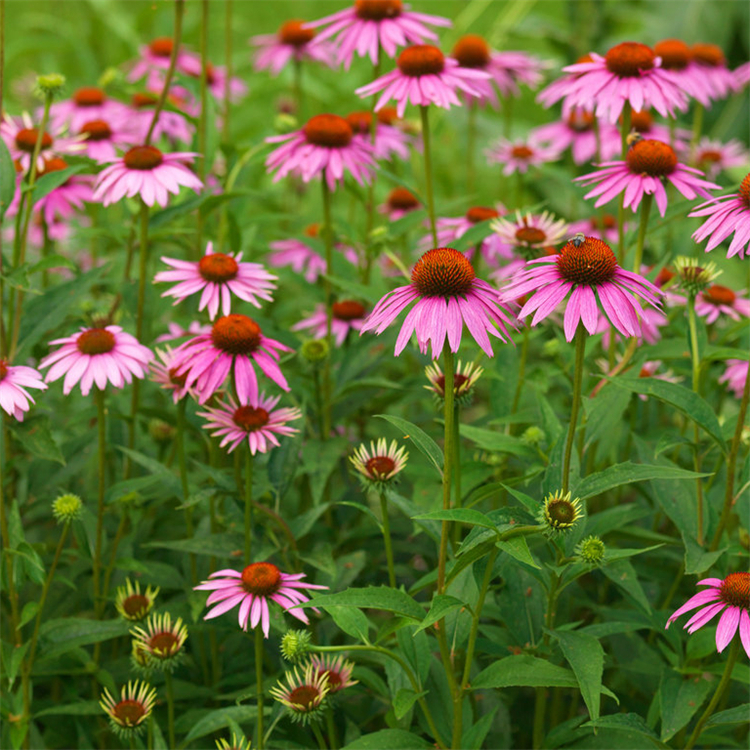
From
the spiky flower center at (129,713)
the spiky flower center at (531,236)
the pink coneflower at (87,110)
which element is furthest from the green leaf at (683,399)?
the pink coneflower at (87,110)

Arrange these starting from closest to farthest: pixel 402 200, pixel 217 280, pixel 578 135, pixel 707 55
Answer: pixel 217 280 < pixel 707 55 < pixel 402 200 < pixel 578 135

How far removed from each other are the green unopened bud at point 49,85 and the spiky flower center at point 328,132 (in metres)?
0.42

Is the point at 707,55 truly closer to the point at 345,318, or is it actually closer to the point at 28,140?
the point at 345,318

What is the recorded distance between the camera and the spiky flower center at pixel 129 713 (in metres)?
1.22

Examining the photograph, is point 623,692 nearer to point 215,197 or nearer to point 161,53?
point 215,197

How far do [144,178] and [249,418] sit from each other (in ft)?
1.59

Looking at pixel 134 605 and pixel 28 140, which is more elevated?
pixel 28 140

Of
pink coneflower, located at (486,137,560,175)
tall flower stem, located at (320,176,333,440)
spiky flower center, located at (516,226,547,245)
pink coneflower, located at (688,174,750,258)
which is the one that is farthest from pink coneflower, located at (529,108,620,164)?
pink coneflower, located at (688,174,750,258)

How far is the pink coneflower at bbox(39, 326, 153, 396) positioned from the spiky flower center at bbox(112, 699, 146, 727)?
1.40 feet

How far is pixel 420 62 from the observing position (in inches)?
62.5

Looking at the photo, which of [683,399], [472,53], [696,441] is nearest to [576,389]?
[683,399]

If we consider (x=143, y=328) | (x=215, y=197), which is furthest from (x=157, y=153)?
(x=143, y=328)

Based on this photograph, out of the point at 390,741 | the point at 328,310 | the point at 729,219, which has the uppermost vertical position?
the point at 328,310

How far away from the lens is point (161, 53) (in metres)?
2.59
